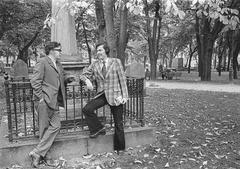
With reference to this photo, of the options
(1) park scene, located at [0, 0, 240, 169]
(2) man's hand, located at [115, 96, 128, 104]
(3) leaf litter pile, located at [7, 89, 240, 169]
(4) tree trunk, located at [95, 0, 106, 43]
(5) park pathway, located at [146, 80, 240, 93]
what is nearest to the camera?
(1) park scene, located at [0, 0, 240, 169]

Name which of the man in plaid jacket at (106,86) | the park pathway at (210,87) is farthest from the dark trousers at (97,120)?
the park pathway at (210,87)

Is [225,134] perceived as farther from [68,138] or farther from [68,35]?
[68,35]

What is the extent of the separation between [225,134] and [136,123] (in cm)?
212

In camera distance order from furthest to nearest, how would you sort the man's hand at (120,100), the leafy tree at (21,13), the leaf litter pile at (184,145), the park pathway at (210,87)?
the leafy tree at (21,13)
the park pathway at (210,87)
the man's hand at (120,100)
the leaf litter pile at (184,145)

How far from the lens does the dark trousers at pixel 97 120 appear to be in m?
4.75

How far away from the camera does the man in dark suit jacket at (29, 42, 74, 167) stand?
170 inches

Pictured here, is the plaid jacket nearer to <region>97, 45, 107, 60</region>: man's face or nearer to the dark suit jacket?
<region>97, 45, 107, 60</region>: man's face

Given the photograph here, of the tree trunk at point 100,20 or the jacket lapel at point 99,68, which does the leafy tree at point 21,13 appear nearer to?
the tree trunk at point 100,20

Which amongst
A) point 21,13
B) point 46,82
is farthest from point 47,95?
point 21,13

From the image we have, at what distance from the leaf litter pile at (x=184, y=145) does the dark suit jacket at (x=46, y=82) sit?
120 cm

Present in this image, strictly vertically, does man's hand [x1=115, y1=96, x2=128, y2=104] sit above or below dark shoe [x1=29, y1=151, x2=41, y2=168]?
above

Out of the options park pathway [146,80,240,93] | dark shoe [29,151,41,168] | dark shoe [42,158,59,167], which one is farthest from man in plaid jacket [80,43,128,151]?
park pathway [146,80,240,93]

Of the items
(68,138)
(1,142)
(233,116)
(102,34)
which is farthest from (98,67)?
(102,34)

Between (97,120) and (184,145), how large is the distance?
1932mm
